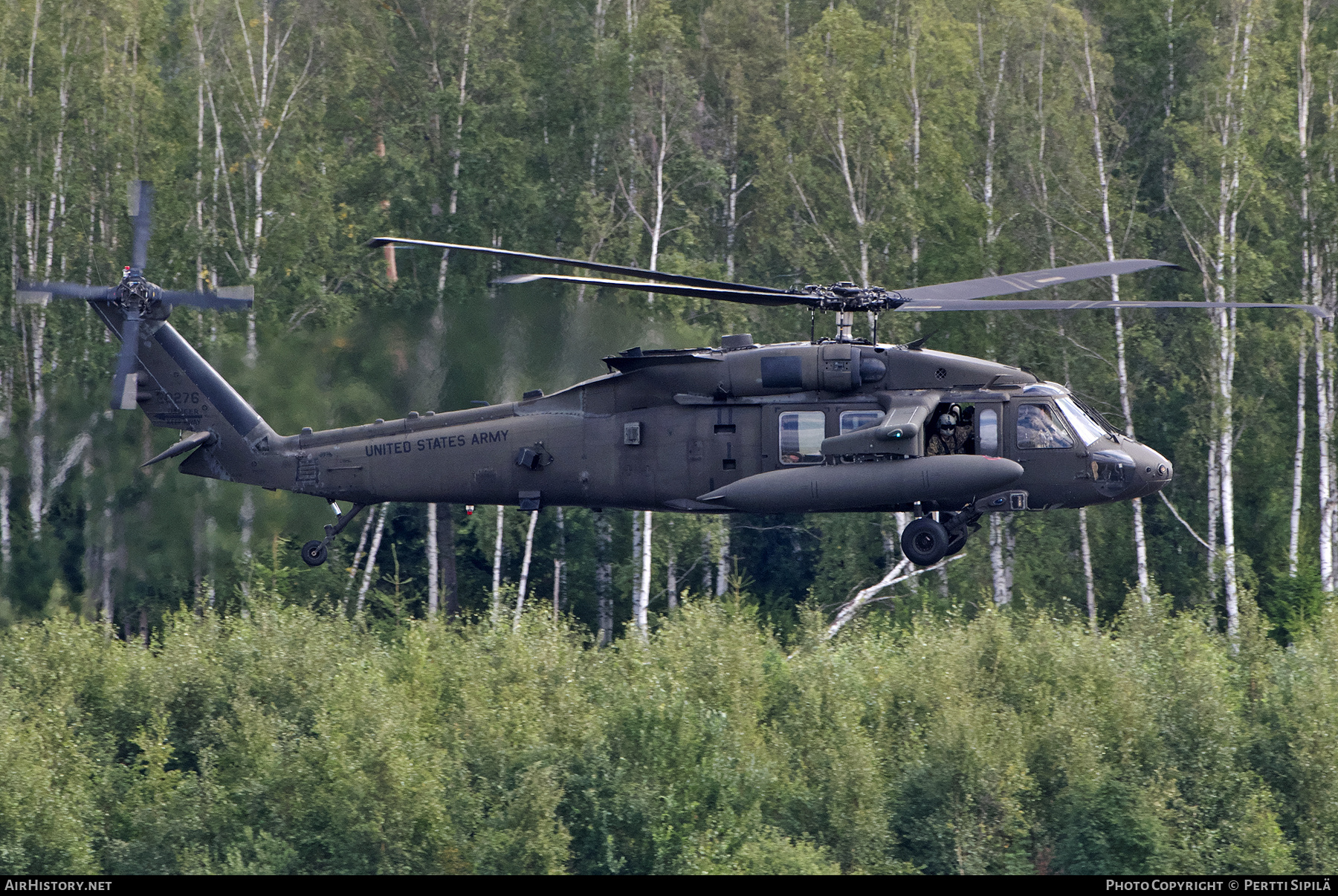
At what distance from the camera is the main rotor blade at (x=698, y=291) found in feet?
50.2

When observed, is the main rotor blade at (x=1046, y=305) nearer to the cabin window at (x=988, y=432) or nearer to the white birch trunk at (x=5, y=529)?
the cabin window at (x=988, y=432)

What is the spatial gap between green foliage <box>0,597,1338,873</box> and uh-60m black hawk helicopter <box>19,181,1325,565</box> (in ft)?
23.7

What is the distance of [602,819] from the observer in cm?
2453

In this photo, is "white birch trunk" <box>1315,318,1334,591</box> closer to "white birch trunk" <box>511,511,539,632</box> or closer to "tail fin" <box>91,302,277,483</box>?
"white birch trunk" <box>511,511,539,632</box>

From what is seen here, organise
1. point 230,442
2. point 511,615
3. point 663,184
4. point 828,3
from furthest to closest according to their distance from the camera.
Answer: point 828,3, point 663,184, point 511,615, point 230,442

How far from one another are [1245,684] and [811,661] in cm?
772

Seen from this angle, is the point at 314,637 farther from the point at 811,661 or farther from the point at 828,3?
the point at 828,3

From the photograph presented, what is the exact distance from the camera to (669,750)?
83.6 feet

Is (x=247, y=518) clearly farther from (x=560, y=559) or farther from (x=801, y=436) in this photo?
(x=801, y=436)

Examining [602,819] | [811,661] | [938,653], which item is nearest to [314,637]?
[602,819]

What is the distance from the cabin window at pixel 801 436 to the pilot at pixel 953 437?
1.18 meters

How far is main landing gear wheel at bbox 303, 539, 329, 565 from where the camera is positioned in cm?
1914

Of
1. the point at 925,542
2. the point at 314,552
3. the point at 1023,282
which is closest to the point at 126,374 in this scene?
the point at 314,552

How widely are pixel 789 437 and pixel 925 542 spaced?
186cm
